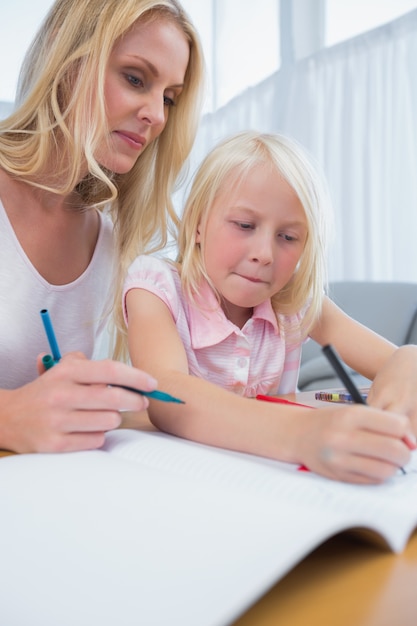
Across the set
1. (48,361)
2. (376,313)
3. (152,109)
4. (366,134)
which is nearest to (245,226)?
(152,109)

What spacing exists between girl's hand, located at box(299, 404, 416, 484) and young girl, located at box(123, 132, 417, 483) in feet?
0.64

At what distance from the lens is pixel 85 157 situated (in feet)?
4.00

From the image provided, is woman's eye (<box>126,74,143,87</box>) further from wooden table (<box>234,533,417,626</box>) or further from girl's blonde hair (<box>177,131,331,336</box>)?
wooden table (<box>234,533,417,626</box>)

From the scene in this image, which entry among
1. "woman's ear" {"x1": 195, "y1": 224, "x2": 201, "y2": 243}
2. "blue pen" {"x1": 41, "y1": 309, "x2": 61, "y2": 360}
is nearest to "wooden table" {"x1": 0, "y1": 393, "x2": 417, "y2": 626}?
"blue pen" {"x1": 41, "y1": 309, "x2": 61, "y2": 360}

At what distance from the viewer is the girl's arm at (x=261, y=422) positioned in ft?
1.82

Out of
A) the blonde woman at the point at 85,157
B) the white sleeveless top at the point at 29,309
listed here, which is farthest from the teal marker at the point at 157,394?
the white sleeveless top at the point at 29,309

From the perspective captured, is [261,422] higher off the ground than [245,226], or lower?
lower

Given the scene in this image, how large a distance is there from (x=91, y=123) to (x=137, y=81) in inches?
4.7

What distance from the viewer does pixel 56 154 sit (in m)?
1.29

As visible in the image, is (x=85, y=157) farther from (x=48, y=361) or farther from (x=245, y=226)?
(x=48, y=361)

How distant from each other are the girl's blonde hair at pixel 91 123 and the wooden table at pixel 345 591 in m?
0.82

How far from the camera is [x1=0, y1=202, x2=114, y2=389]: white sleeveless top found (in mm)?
1213

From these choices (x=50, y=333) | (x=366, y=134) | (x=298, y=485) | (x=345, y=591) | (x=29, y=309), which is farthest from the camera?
(x=366, y=134)

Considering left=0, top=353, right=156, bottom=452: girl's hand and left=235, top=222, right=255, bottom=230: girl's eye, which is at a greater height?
left=235, top=222, right=255, bottom=230: girl's eye
